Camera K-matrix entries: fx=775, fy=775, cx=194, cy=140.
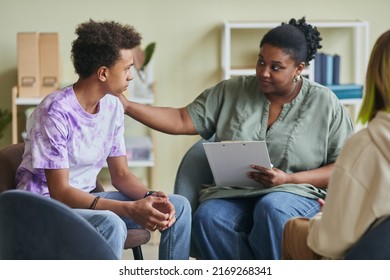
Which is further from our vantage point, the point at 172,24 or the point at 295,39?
the point at 172,24

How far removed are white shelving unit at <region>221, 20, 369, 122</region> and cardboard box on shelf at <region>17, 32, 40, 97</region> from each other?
1.05 meters

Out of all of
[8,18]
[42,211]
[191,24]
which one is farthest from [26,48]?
[42,211]

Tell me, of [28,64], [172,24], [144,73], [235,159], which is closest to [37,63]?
[28,64]

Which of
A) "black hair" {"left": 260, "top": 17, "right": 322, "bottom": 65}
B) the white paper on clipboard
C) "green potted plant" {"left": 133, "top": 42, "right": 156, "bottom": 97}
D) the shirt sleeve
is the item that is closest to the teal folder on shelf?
"green potted plant" {"left": 133, "top": 42, "right": 156, "bottom": 97}

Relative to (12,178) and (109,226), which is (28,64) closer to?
(12,178)

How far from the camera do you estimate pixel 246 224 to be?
2.77m

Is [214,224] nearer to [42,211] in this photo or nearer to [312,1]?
[42,211]

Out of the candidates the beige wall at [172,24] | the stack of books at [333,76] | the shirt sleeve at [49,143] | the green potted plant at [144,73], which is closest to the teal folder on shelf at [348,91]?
the stack of books at [333,76]

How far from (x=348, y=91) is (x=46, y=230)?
9.07 ft

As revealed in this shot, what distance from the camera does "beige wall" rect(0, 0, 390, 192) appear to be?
14.5 feet

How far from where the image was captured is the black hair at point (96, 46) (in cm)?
250

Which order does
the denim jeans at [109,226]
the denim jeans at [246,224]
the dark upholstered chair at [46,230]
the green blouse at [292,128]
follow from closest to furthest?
the dark upholstered chair at [46,230] < the denim jeans at [109,226] < the denim jeans at [246,224] < the green blouse at [292,128]

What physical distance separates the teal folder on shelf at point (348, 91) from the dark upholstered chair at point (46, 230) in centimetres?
264

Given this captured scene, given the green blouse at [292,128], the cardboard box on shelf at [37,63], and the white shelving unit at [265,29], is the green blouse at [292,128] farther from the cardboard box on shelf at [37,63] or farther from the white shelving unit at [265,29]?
the cardboard box on shelf at [37,63]
